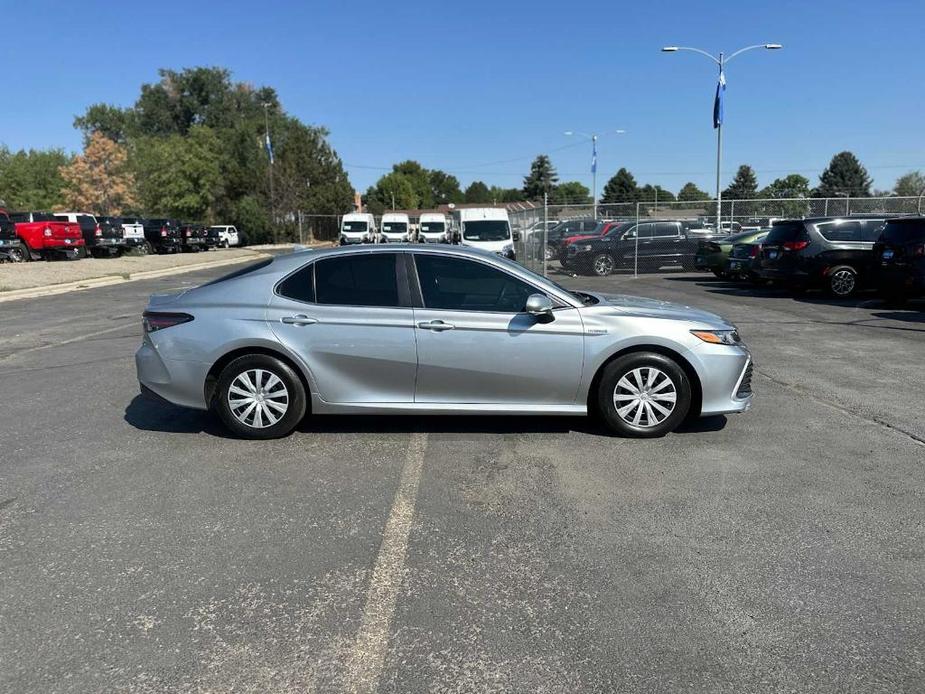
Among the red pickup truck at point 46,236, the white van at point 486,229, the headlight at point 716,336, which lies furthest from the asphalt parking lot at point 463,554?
the red pickup truck at point 46,236

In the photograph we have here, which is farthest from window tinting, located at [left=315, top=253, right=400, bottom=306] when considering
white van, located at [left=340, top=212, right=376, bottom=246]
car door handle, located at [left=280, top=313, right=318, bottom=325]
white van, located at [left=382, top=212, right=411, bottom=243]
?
white van, located at [left=340, top=212, right=376, bottom=246]

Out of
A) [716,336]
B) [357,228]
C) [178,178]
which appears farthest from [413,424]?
[178,178]

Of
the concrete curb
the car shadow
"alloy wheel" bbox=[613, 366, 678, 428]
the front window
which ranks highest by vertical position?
the front window

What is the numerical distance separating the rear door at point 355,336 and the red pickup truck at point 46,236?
25469mm

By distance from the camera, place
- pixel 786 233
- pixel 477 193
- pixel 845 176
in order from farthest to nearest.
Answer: pixel 477 193
pixel 845 176
pixel 786 233

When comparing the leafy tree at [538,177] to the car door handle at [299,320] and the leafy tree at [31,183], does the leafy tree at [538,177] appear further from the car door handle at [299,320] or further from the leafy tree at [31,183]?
the car door handle at [299,320]

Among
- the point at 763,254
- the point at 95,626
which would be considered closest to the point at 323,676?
the point at 95,626

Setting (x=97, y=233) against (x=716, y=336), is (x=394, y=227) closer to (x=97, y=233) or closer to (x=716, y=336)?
(x=97, y=233)

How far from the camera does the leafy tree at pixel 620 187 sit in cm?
11944

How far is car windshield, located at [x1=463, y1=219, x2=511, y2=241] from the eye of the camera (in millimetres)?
24047

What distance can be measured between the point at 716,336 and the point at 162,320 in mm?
4434

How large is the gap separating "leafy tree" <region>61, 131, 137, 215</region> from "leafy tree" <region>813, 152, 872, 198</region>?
86435 millimetres

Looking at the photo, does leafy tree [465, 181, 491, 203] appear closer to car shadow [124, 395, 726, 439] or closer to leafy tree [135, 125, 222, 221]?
leafy tree [135, 125, 222, 221]

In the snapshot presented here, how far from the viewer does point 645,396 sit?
18.4ft
